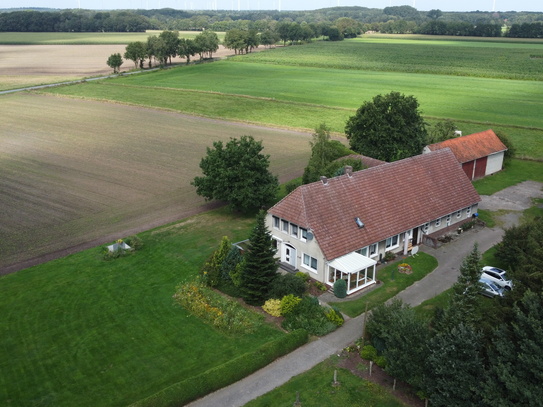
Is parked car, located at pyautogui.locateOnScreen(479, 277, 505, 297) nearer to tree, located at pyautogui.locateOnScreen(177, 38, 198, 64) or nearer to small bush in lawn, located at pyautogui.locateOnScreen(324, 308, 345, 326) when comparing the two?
small bush in lawn, located at pyautogui.locateOnScreen(324, 308, 345, 326)

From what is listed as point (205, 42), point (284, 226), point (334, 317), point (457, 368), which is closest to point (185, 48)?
point (205, 42)

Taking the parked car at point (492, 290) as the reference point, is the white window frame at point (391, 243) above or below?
above

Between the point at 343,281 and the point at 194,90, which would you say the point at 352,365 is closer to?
the point at 343,281

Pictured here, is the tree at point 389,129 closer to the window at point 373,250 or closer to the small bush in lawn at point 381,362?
the window at point 373,250

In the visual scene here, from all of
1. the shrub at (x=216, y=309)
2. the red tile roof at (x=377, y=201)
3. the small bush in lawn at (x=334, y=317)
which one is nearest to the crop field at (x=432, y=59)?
the red tile roof at (x=377, y=201)

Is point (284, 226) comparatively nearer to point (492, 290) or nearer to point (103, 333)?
point (103, 333)

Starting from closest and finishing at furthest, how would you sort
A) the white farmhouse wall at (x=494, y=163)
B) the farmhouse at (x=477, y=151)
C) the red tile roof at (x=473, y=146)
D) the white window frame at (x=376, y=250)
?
the white window frame at (x=376, y=250), the red tile roof at (x=473, y=146), the farmhouse at (x=477, y=151), the white farmhouse wall at (x=494, y=163)

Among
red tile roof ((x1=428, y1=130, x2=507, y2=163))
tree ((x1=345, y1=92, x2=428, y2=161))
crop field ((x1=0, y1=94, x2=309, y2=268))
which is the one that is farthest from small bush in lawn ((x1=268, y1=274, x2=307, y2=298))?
red tile roof ((x1=428, y1=130, x2=507, y2=163))

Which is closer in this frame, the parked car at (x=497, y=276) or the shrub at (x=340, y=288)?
the shrub at (x=340, y=288)
